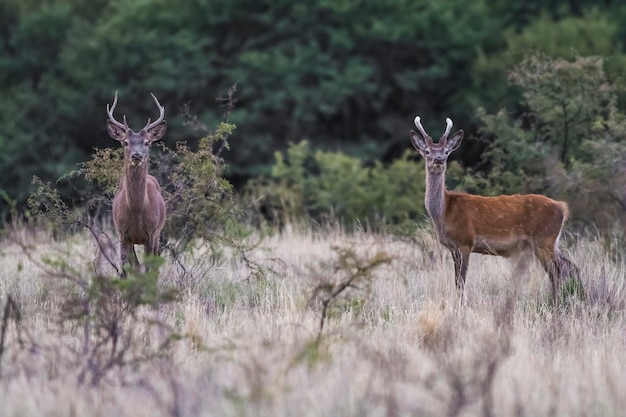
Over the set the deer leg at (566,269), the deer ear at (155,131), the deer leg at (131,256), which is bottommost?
the deer leg at (566,269)

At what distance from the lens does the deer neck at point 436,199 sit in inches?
482

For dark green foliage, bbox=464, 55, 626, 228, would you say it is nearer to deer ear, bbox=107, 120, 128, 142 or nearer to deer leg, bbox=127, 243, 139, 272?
deer leg, bbox=127, 243, 139, 272

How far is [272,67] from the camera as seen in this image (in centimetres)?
3011

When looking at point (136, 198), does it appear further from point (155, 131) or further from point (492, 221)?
point (492, 221)

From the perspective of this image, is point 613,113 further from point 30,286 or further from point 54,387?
point 54,387

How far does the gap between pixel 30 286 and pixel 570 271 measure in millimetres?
5079

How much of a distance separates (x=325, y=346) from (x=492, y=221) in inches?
171

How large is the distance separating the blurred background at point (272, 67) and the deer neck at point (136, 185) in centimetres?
1497

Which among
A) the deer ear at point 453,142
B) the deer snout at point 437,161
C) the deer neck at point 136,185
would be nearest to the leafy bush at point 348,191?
the deer ear at point 453,142

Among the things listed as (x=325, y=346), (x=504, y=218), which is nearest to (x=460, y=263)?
(x=504, y=218)

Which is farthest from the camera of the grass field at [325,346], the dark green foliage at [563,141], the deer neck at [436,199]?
the dark green foliage at [563,141]

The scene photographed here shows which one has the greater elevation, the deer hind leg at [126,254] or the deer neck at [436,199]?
the deer neck at [436,199]

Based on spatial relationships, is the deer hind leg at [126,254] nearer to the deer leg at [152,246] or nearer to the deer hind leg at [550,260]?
the deer leg at [152,246]

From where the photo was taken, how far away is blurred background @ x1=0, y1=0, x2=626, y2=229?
29000mm
